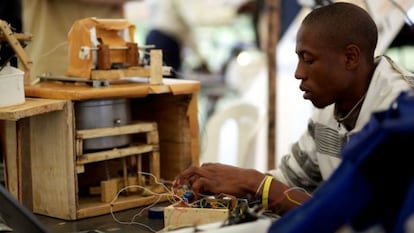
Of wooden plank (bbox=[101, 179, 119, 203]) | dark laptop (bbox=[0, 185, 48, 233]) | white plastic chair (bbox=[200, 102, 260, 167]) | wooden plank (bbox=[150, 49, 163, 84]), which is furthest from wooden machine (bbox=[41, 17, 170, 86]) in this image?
white plastic chair (bbox=[200, 102, 260, 167])

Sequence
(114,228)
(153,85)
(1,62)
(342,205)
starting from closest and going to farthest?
(342,205) → (114,228) → (1,62) → (153,85)

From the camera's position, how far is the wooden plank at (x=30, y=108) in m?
1.47

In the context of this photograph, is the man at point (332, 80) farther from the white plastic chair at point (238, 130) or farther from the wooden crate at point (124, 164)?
the white plastic chair at point (238, 130)

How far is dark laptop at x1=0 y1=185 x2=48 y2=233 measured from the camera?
1266 mm

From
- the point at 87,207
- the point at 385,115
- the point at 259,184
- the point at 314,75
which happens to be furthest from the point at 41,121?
the point at 385,115

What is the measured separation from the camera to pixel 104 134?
1.70 metres

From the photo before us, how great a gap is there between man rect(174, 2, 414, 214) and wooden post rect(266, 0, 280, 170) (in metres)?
1.51

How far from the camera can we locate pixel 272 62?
3186 mm

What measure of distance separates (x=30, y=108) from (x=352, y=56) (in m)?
0.73

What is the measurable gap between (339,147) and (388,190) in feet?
2.44

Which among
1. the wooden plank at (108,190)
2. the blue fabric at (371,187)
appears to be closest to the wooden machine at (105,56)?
the wooden plank at (108,190)

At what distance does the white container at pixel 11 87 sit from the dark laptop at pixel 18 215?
0.31m

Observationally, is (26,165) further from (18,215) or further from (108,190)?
(18,215)

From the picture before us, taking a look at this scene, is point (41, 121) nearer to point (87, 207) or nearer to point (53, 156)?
point (53, 156)
